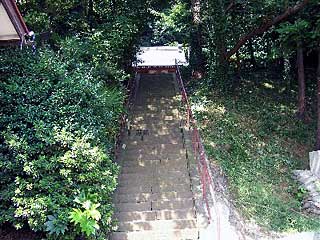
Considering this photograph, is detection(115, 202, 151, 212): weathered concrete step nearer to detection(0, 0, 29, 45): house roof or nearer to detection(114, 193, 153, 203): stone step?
detection(114, 193, 153, 203): stone step

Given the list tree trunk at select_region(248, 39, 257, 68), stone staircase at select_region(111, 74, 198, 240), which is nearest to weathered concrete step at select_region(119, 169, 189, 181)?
stone staircase at select_region(111, 74, 198, 240)

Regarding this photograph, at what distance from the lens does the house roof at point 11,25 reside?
5.91 m

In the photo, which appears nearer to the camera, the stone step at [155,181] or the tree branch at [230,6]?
the stone step at [155,181]

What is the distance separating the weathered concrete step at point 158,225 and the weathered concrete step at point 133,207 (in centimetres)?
33

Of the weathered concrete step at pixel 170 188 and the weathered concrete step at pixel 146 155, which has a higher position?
the weathered concrete step at pixel 146 155

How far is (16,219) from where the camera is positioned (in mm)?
5730

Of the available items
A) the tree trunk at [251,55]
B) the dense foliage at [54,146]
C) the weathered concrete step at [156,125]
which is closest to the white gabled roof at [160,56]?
the tree trunk at [251,55]

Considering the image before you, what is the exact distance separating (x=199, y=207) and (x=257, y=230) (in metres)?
1.18

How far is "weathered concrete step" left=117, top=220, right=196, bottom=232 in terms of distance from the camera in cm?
685

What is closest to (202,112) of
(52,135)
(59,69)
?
(59,69)

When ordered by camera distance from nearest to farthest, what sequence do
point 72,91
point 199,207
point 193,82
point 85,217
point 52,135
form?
point 85,217 → point 52,135 → point 72,91 → point 199,207 → point 193,82

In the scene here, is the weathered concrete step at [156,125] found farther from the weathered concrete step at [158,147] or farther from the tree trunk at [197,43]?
the tree trunk at [197,43]

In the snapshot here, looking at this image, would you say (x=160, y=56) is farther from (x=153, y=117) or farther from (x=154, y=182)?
(x=154, y=182)

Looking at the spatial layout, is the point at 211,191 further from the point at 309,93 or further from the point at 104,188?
the point at 309,93
